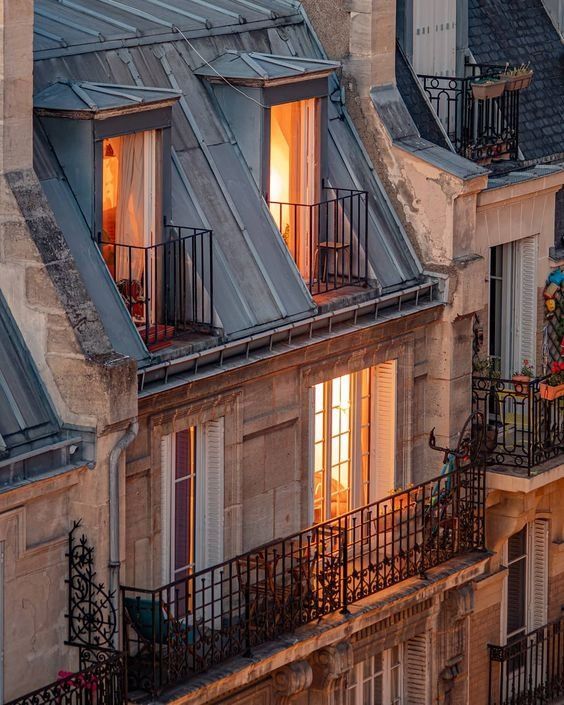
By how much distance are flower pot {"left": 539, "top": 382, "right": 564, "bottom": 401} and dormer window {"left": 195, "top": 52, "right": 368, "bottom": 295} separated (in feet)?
9.94

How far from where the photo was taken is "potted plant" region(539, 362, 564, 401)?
29.7 metres

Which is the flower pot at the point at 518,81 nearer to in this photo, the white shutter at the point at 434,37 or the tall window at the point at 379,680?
the white shutter at the point at 434,37

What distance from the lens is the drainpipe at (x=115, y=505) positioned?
23562mm

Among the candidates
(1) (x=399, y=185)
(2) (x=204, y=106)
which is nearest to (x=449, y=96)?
(1) (x=399, y=185)

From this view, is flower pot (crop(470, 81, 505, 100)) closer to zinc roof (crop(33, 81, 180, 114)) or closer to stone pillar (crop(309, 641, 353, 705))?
zinc roof (crop(33, 81, 180, 114))

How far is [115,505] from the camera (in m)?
23.7

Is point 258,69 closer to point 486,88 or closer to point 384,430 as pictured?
point 384,430

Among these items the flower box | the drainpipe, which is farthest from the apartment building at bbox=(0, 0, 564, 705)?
the flower box

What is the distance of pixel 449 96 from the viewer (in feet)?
101

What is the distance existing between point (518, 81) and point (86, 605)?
1033cm

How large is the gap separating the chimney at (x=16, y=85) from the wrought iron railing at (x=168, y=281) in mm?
1769

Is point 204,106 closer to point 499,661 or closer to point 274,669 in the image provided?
point 274,669

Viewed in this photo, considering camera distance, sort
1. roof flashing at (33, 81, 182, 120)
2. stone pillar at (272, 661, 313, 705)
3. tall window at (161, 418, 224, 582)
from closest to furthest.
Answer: roof flashing at (33, 81, 182, 120) < tall window at (161, 418, 224, 582) < stone pillar at (272, 661, 313, 705)

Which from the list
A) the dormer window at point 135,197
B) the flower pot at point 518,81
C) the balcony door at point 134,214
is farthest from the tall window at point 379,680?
the flower pot at point 518,81
